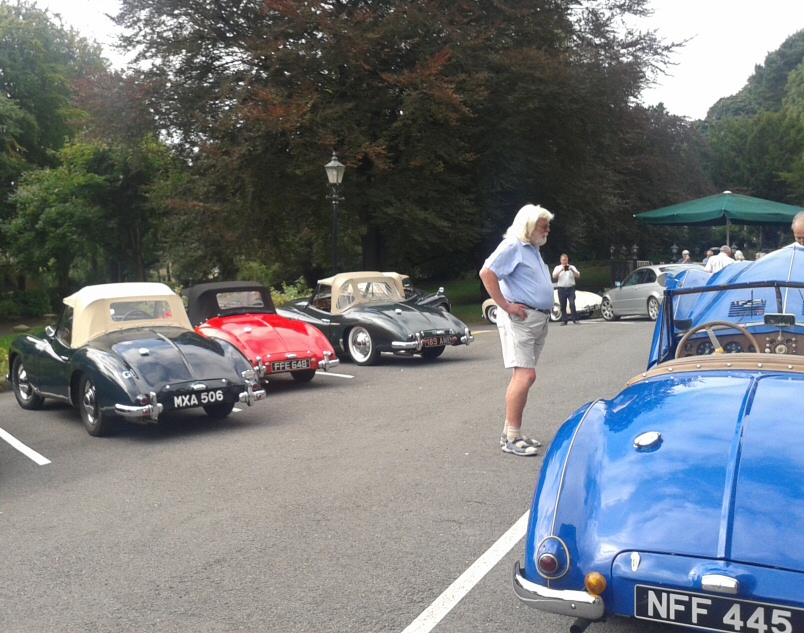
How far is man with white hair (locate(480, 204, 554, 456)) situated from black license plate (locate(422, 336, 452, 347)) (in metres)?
6.04

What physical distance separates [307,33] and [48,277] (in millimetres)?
27365

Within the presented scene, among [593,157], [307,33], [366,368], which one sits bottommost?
[366,368]

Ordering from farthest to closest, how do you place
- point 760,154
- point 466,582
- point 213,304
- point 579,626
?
point 760,154 → point 213,304 → point 466,582 → point 579,626

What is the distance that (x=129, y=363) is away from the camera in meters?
8.08

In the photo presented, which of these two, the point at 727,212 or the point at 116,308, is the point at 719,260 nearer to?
the point at 727,212

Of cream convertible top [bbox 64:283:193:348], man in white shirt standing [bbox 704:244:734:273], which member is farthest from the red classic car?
man in white shirt standing [bbox 704:244:734:273]

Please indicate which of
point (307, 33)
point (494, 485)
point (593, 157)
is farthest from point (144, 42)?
point (494, 485)

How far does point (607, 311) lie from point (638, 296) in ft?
4.38

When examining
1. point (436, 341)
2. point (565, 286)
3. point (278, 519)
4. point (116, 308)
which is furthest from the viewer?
point (565, 286)

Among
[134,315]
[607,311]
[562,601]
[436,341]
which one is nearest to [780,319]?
[562,601]

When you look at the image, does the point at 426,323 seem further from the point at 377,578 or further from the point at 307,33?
the point at 307,33

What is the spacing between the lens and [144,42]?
2438cm

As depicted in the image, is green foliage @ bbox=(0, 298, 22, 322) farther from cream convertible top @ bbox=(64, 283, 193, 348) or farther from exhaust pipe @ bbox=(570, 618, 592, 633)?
exhaust pipe @ bbox=(570, 618, 592, 633)

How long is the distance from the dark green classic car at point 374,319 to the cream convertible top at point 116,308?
374 centimetres
